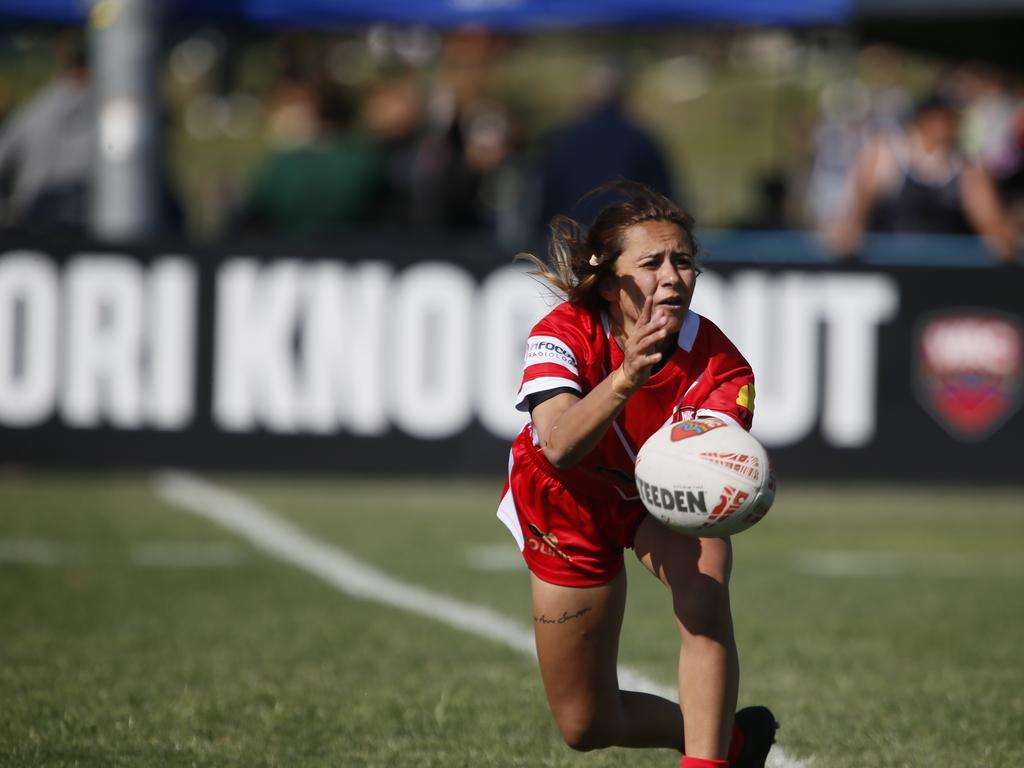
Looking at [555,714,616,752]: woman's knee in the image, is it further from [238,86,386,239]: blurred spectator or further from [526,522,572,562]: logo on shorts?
[238,86,386,239]: blurred spectator

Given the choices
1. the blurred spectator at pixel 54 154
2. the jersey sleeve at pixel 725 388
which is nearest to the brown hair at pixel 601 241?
the jersey sleeve at pixel 725 388

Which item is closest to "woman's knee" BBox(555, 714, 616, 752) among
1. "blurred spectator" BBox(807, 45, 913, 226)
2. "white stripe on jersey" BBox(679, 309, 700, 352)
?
"white stripe on jersey" BBox(679, 309, 700, 352)

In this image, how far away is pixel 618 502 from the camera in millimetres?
4645

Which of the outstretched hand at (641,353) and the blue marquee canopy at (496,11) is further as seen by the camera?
the blue marquee canopy at (496,11)

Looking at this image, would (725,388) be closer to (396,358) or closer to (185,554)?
(185,554)

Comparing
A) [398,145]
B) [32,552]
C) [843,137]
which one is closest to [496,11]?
[398,145]

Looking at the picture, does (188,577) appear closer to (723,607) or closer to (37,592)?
(37,592)

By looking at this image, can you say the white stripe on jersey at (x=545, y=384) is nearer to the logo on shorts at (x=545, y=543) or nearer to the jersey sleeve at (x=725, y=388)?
the jersey sleeve at (x=725, y=388)

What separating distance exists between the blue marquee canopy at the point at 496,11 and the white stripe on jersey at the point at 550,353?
985 cm

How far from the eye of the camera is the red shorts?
15.1ft

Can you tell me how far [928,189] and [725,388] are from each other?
8.35 meters

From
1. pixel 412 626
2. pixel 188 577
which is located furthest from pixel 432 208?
pixel 412 626

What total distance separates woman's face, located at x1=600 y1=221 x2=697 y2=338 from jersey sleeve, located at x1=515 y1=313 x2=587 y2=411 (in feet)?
0.58

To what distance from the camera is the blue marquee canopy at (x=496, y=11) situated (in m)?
13.7
